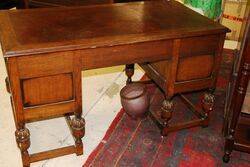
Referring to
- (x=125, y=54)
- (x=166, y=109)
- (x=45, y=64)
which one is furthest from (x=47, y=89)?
(x=166, y=109)

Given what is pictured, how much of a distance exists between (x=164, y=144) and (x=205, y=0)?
140cm

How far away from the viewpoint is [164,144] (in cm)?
238

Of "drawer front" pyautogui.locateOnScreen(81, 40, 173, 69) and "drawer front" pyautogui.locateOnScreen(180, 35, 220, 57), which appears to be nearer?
"drawer front" pyautogui.locateOnScreen(81, 40, 173, 69)

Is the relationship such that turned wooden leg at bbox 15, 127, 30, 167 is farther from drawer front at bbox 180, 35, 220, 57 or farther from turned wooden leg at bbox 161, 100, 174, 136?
drawer front at bbox 180, 35, 220, 57

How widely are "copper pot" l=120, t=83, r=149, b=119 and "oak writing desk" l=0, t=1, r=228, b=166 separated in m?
0.18

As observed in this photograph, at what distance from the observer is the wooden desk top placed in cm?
177

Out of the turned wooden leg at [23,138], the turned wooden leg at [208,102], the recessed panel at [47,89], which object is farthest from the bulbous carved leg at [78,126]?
the turned wooden leg at [208,102]

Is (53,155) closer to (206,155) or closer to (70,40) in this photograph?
(70,40)

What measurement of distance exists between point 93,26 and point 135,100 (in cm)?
67

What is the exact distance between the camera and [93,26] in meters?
2.07

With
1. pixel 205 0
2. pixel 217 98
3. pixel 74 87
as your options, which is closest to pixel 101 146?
pixel 74 87

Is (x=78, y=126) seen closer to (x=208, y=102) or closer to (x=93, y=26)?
(x=93, y=26)

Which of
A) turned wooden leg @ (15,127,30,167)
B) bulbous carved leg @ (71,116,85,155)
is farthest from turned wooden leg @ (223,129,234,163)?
turned wooden leg @ (15,127,30,167)

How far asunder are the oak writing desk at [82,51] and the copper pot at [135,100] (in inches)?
7.1
